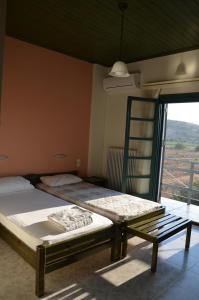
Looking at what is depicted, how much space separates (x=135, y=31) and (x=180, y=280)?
9.22ft

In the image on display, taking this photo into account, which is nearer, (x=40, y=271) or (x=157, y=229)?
(x=40, y=271)

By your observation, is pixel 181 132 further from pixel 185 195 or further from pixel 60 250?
pixel 60 250

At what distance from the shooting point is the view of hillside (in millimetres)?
4117

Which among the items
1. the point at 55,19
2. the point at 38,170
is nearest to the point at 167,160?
the point at 38,170

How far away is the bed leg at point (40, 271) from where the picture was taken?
1913 mm

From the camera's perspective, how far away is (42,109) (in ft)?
12.6

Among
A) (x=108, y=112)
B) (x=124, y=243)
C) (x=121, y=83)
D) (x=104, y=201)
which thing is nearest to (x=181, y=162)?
(x=108, y=112)

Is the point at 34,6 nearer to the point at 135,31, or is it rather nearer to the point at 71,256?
the point at 135,31

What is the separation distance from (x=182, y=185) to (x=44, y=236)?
10.9 feet

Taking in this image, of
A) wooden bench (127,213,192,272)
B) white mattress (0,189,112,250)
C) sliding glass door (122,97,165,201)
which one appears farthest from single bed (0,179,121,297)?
sliding glass door (122,97,165,201)

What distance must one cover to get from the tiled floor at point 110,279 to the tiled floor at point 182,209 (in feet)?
4.55

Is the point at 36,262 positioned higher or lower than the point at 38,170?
lower

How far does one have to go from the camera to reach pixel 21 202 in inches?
112

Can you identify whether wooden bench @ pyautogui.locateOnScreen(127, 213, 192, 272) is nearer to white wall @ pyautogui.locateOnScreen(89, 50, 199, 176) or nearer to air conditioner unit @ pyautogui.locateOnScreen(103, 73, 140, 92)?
white wall @ pyautogui.locateOnScreen(89, 50, 199, 176)
